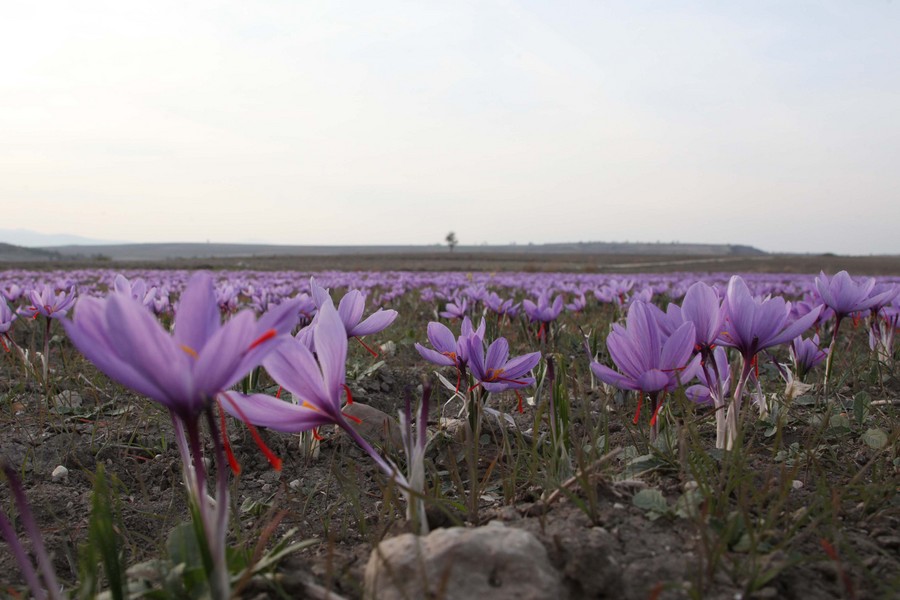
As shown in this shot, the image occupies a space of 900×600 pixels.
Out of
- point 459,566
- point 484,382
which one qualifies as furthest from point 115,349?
point 484,382

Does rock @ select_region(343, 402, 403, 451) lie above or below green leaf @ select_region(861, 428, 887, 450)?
below

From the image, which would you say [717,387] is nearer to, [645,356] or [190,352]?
[645,356]

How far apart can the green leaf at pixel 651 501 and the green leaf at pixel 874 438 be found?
1.15m

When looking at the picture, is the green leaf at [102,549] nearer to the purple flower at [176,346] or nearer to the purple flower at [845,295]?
the purple flower at [176,346]

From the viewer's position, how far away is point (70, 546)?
189 cm

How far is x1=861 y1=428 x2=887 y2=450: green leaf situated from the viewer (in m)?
2.09

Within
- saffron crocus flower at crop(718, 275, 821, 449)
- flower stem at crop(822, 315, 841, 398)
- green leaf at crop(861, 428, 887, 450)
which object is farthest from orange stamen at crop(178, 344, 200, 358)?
flower stem at crop(822, 315, 841, 398)

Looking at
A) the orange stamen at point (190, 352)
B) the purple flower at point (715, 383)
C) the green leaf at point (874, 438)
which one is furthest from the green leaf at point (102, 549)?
the green leaf at point (874, 438)

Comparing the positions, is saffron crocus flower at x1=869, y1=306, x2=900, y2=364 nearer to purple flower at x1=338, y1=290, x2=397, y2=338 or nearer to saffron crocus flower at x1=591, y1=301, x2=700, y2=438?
saffron crocus flower at x1=591, y1=301, x2=700, y2=438

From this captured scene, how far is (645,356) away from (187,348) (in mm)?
1133

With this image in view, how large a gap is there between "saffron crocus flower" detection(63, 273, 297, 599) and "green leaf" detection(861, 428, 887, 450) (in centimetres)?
209

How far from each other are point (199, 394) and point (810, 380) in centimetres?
378

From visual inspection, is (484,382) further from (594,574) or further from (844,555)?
(844,555)

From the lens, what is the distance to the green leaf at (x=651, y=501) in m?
1.40
